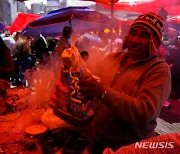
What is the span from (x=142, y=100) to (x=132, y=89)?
173 millimetres

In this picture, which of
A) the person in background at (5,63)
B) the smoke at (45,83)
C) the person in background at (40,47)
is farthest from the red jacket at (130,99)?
the person in background at (40,47)

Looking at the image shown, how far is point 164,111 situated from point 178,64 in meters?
1.99

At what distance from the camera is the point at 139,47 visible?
1.44 m

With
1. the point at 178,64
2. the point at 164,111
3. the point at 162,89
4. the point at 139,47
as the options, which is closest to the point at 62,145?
the point at 162,89

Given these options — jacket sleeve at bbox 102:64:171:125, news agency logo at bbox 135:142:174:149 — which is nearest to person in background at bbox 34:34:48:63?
jacket sleeve at bbox 102:64:171:125

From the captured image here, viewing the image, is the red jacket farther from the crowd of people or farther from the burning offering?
the burning offering

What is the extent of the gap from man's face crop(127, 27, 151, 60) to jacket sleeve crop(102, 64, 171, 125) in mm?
216

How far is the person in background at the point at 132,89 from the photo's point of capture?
1158mm

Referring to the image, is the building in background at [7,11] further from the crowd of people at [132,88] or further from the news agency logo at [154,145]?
the news agency logo at [154,145]

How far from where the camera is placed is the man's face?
1.42 metres

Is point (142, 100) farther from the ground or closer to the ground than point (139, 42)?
closer to the ground

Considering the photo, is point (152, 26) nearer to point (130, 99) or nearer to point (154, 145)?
point (130, 99)

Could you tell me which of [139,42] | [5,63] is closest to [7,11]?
[5,63]

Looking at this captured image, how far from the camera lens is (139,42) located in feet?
4.70
